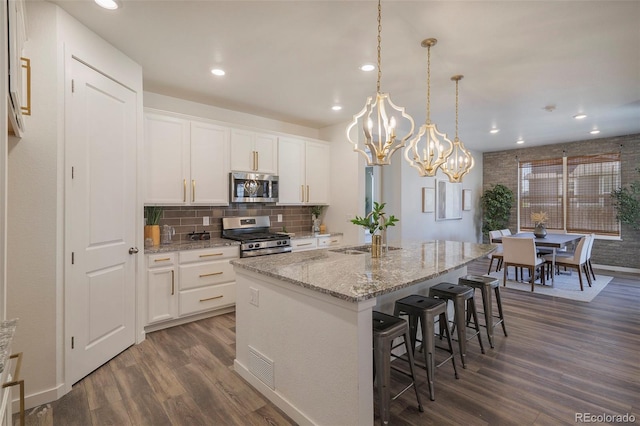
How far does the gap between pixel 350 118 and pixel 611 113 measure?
3914 millimetres

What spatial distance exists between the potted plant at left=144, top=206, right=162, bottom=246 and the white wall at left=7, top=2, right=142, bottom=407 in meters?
1.32

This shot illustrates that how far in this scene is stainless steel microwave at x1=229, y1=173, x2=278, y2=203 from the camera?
13.5 ft

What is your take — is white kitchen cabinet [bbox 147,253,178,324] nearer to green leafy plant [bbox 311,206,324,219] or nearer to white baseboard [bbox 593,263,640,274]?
green leafy plant [bbox 311,206,324,219]

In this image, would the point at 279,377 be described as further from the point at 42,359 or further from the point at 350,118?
the point at 350,118

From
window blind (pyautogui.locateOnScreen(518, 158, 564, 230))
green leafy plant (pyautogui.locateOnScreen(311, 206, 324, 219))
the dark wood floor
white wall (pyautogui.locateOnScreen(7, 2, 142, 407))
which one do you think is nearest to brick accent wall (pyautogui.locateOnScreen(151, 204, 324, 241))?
green leafy plant (pyautogui.locateOnScreen(311, 206, 324, 219))

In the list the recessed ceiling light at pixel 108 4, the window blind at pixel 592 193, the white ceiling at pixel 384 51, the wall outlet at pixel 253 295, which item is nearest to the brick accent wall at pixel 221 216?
the white ceiling at pixel 384 51

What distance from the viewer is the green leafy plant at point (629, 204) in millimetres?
6023

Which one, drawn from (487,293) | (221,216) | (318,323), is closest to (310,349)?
(318,323)

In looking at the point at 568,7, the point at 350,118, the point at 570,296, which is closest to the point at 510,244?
the point at 570,296

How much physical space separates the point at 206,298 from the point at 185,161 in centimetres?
163

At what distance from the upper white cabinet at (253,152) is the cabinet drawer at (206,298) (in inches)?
60.6

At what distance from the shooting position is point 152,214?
12.0 ft

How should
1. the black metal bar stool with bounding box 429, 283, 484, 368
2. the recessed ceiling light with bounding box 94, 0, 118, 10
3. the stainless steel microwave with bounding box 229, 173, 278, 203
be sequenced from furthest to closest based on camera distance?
the stainless steel microwave with bounding box 229, 173, 278, 203 → the black metal bar stool with bounding box 429, 283, 484, 368 → the recessed ceiling light with bounding box 94, 0, 118, 10

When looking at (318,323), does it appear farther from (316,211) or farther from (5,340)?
(316,211)
